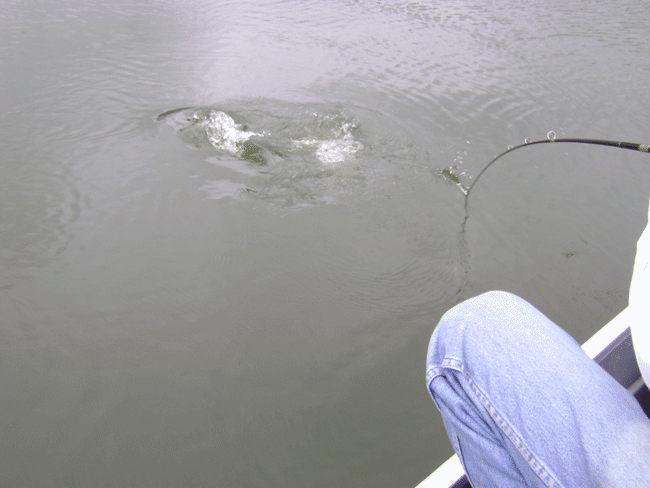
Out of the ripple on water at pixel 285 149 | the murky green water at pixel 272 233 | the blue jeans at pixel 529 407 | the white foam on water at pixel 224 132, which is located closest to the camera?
the blue jeans at pixel 529 407

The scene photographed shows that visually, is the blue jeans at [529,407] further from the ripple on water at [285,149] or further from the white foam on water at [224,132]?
the white foam on water at [224,132]

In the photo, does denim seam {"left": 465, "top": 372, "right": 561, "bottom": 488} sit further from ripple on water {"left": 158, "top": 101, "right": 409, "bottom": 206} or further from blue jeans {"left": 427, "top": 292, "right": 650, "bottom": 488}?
ripple on water {"left": 158, "top": 101, "right": 409, "bottom": 206}

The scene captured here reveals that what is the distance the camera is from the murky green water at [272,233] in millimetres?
1594

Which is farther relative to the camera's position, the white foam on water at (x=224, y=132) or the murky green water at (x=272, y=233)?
the white foam on water at (x=224, y=132)

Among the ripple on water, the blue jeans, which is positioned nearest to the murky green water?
the ripple on water

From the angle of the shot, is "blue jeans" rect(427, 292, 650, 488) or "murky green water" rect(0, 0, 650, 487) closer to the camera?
"blue jeans" rect(427, 292, 650, 488)

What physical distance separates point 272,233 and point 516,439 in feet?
6.34

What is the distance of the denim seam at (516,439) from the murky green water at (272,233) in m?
0.96

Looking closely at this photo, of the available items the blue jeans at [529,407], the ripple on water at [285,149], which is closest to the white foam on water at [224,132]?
the ripple on water at [285,149]

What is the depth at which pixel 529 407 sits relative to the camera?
62cm

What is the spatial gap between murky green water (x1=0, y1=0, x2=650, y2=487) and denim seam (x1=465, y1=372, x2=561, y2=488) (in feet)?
3.16

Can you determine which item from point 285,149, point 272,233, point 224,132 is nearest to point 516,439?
point 272,233

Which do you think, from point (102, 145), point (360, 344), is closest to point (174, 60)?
point (102, 145)

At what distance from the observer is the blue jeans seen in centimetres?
59
